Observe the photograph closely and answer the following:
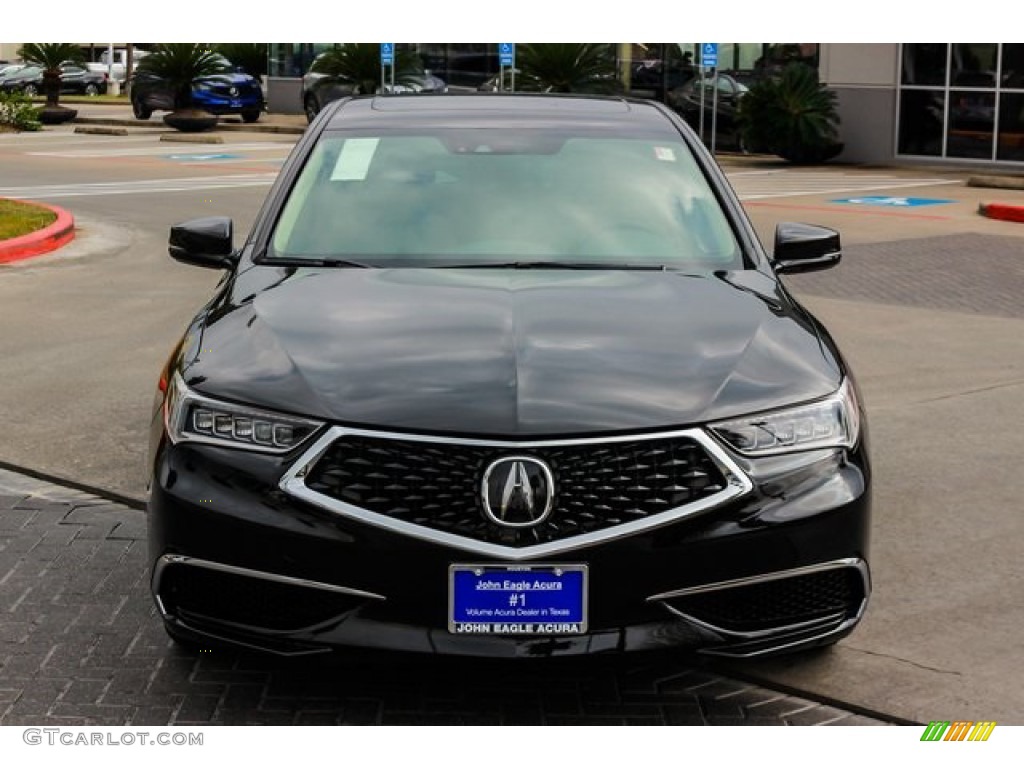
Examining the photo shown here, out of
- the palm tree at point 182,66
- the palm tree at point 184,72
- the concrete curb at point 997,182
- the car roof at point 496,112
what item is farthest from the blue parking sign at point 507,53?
the car roof at point 496,112

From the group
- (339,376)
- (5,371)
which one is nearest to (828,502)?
(339,376)

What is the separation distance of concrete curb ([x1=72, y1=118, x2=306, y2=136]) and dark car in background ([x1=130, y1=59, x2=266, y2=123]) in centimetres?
37

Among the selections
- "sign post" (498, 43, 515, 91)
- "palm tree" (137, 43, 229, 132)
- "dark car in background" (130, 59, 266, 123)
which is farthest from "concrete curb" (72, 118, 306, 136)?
"sign post" (498, 43, 515, 91)

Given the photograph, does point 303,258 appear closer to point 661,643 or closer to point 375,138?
point 375,138

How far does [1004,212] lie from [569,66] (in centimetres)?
1475

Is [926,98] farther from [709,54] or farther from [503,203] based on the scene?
[503,203]

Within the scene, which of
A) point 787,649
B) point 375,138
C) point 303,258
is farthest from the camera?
point 375,138

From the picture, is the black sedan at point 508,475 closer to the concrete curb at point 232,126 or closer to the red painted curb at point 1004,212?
the red painted curb at point 1004,212

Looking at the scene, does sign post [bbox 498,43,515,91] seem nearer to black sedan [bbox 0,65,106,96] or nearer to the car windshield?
the car windshield

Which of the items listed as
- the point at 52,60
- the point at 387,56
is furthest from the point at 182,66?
the point at 387,56

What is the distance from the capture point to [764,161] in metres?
30.8

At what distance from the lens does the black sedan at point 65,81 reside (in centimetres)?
5847

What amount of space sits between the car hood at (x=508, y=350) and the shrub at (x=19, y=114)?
35.1 meters

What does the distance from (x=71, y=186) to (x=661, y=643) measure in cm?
2087
